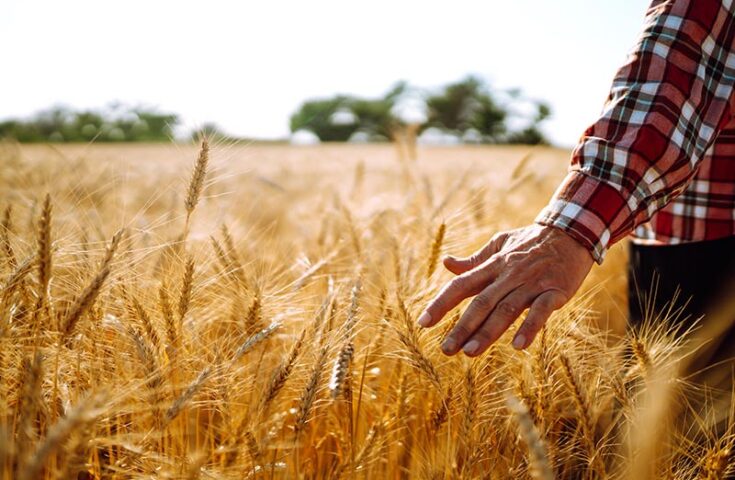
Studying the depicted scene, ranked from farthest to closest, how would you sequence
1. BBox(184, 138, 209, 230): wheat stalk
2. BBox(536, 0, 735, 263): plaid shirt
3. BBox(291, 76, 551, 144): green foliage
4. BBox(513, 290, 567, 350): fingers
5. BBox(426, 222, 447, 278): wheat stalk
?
BBox(291, 76, 551, 144): green foliage → BBox(426, 222, 447, 278): wheat stalk → BBox(184, 138, 209, 230): wheat stalk → BBox(536, 0, 735, 263): plaid shirt → BBox(513, 290, 567, 350): fingers

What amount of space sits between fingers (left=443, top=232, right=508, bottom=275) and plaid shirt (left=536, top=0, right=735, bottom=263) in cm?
10

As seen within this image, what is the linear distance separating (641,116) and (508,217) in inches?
57.6

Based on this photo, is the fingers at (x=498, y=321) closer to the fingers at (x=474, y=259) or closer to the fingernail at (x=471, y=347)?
the fingernail at (x=471, y=347)

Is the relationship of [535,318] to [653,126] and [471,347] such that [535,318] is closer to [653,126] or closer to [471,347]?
[471,347]

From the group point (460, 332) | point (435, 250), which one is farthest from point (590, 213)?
point (435, 250)

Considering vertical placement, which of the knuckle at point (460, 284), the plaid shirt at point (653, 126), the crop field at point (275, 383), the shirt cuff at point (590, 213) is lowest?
the crop field at point (275, 383)

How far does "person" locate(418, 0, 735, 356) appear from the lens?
2.85 feet

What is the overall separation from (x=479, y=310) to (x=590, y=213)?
26cm

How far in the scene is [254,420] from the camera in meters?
0.89

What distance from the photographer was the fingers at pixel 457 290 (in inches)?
35.4

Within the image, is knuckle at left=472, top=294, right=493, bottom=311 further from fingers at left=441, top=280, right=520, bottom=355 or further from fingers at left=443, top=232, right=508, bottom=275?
fingers at left=443, top=232, right=508, bottom=275

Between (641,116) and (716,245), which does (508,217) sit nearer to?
(716,245)

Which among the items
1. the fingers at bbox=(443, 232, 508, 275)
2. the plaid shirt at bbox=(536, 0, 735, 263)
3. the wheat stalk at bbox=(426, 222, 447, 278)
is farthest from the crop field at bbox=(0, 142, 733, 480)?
the plaid shirt at bbox=(536, 0, 735, 263)

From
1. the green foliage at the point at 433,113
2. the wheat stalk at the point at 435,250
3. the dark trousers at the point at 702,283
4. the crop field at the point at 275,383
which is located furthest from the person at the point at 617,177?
the green foliage at the point at 433,113
